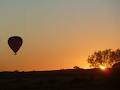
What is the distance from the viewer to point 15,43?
5603 centimetres

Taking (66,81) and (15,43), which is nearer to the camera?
(66,81)

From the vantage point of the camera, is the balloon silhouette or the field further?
the balloon silhouette

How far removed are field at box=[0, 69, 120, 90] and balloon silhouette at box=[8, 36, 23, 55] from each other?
665 centimetres

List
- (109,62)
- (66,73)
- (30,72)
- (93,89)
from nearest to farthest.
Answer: (93,89) → (66,73) → (30,72) → (109,62)

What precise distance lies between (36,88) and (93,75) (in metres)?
5.06

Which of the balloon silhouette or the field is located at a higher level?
the balloon silhouette

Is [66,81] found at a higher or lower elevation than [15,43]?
lower

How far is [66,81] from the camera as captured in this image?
44875 mm

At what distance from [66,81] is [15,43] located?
12739mm

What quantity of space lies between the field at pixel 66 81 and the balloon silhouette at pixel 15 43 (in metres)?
6.65

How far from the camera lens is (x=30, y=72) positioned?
170ft

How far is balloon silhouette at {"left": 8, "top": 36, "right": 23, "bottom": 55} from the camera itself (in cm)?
5569

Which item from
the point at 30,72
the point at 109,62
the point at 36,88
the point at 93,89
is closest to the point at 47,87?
the point at 36,88

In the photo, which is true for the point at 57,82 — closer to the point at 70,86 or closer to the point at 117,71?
the point at 70,86
